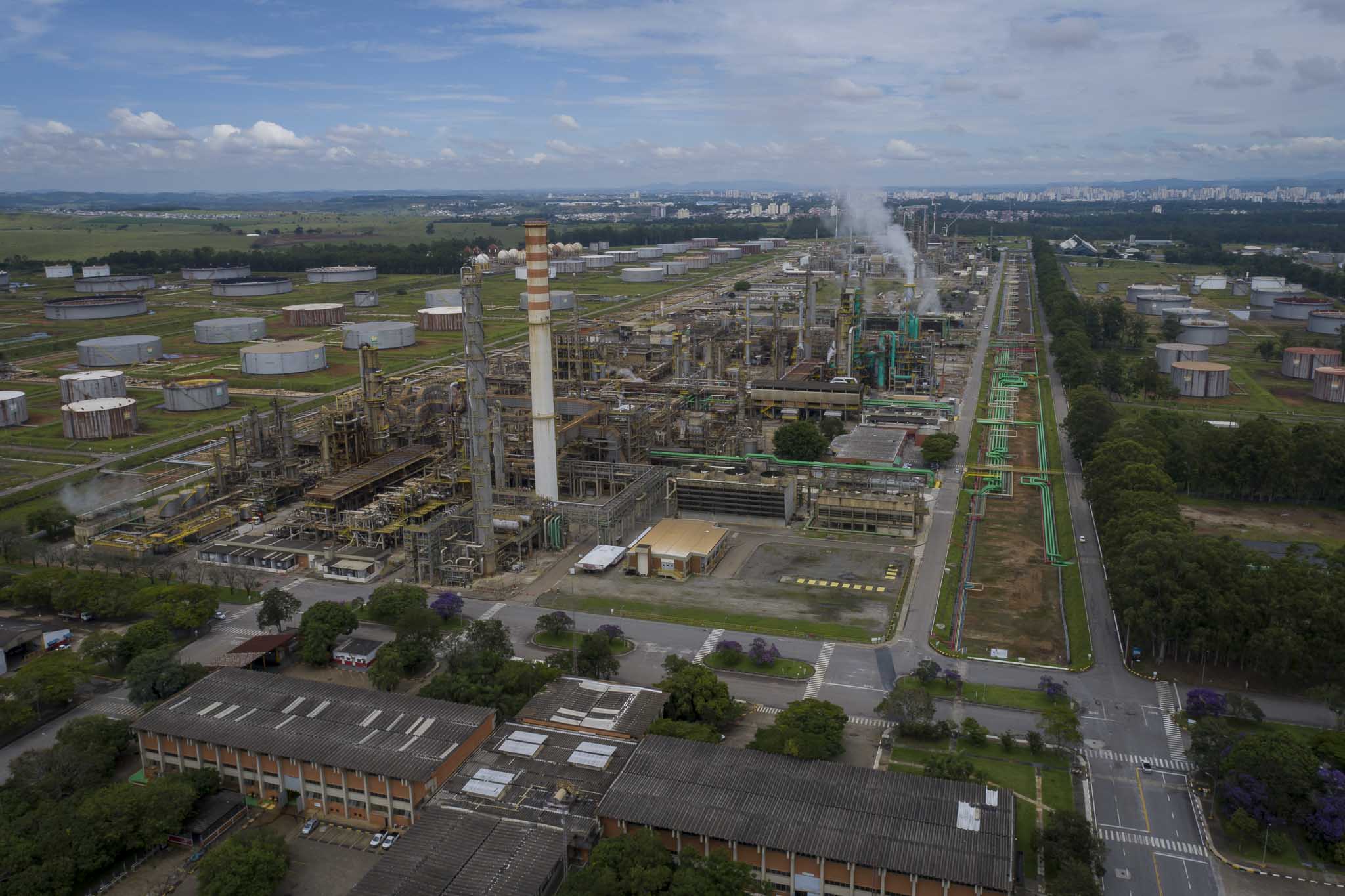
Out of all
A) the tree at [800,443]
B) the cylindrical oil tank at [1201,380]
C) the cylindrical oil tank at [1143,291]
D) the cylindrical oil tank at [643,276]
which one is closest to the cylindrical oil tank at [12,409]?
the tree at [800,443]

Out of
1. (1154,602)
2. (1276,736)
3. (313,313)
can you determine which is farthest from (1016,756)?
(313,313)

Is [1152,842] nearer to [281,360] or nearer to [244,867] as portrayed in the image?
[244,867]

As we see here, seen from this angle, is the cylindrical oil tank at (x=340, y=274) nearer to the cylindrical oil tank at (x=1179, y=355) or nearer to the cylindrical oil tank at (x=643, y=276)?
the cylindrical oil tank at (x=643, y=276)

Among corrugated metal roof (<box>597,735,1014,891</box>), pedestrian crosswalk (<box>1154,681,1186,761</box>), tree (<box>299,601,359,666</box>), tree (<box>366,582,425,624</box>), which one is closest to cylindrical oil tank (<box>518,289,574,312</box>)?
tree (<box>366,582,425,624</box>)

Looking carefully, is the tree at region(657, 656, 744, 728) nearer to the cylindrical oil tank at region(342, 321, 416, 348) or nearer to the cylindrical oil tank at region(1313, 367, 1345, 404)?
the cylindrical oil tank at region(1313, 367, 1345, 404)

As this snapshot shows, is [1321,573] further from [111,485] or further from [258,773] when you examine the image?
[111,485]
